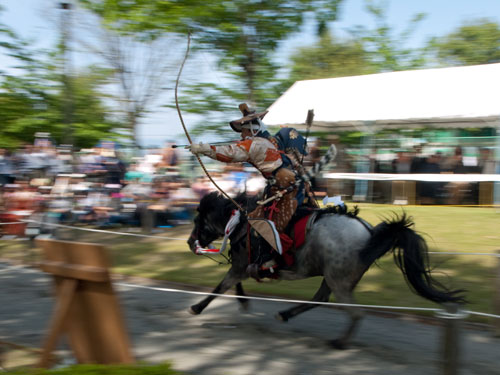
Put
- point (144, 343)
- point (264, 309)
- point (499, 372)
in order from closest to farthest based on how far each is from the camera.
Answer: point (499, 372)
point (144, 343)
point (264, 309)

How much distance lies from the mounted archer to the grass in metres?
1.61

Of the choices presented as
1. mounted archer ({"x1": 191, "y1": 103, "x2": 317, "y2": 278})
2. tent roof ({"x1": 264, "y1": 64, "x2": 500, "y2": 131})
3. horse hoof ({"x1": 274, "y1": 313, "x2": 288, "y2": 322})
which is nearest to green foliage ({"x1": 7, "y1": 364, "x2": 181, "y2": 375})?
mounted archer ({"x1": 191, "y1": 103, "x2": 317, "y2": 278})

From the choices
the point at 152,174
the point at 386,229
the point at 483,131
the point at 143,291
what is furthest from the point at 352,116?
the point at 386,229

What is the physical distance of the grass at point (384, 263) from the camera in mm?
6438

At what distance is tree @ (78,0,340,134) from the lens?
1481 centimetres

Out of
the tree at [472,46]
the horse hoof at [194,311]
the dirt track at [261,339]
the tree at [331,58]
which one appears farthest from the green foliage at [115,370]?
the tree at [472,46]

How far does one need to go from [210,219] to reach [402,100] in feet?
33.2

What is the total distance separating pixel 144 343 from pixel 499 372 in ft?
10.1

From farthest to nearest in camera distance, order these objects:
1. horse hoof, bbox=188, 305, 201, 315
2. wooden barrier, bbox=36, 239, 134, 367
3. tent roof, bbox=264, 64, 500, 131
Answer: tent roof, bbox=264, 64, 500, 131
horse hoof, bbox=188, 305, 201, 315
wooden barrier, bbox=36, 239, 134, 367

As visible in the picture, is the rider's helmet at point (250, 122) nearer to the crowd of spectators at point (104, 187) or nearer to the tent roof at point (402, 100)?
the crowd of spectators at point (104, 187)

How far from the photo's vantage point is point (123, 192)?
37.3 feet

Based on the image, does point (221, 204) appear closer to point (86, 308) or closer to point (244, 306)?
point (244, 306)

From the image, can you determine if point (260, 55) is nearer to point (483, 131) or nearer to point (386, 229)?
point (483, 131)

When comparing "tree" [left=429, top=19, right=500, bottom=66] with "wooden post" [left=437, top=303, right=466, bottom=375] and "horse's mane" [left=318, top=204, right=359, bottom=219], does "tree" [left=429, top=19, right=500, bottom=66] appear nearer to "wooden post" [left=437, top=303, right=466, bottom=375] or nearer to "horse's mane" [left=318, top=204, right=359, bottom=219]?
"horse's mane" [left=318, top=204, right=359, bottom=219]
